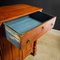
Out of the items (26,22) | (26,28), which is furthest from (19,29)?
(26,22)

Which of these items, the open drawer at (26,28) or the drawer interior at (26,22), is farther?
the drawer interior at (26,22)

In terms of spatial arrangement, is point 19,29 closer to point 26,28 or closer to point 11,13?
point 26,28

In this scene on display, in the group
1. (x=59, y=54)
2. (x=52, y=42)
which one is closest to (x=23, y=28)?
(x=59, y=54)

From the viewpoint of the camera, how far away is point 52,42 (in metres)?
1.99

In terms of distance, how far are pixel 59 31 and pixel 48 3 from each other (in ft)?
2.47

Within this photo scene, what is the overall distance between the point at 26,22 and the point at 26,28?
0.15m

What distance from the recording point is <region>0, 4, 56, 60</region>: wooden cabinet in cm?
76

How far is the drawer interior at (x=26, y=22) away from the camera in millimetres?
936

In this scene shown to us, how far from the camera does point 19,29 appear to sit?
0.93 m

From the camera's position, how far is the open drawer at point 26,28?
0.73m

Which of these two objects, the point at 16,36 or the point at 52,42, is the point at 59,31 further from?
the point at 16,36

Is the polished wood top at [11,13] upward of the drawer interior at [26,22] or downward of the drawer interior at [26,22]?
upward

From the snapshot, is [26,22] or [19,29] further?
[26,22]

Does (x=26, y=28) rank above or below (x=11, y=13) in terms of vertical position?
below
